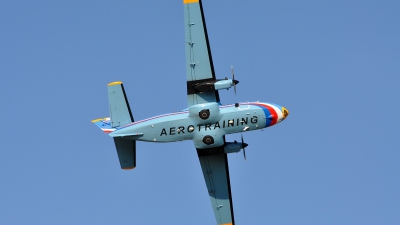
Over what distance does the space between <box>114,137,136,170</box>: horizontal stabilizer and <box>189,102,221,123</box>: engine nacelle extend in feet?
15.2

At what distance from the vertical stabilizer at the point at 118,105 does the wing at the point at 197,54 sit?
391 centimetres

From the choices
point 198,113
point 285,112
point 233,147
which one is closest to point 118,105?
point 198,113

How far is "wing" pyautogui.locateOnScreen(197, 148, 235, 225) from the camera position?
5238 centimetres

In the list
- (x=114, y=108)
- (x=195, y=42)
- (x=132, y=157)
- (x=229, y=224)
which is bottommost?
(x=229, y=224)

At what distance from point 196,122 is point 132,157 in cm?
509

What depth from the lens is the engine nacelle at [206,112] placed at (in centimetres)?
4888

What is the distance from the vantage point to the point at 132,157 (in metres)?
51.3

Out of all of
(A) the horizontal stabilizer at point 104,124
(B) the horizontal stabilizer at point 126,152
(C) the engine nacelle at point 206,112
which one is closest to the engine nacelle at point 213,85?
(C) the engine nacelle at point 206,112

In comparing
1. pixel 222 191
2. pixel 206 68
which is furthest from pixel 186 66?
pixel 222 191

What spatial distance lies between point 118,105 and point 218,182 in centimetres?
870

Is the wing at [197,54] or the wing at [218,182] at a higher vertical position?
the wing at [197,54]

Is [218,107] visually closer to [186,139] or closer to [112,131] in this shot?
[186,139]

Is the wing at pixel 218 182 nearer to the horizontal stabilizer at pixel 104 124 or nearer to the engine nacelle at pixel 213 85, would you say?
the engine nacelle at pixel 213 85

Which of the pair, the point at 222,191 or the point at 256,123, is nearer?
the point at 256,123
